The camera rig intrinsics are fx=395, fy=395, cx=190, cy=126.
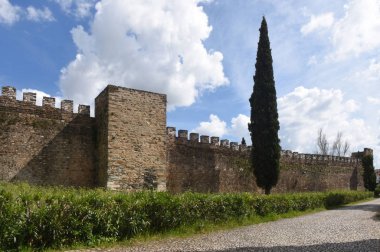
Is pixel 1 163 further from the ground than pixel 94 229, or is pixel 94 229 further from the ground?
pixel 1 163

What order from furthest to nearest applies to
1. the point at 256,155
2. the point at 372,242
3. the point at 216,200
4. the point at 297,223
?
the point at 256,155
the point at 297,223
the point at 216,200
the point at 372,242

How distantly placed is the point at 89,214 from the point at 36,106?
8723mm

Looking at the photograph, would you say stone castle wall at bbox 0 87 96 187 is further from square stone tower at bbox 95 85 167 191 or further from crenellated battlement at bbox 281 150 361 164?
crenellated battlement at bbox 281 150 361 164

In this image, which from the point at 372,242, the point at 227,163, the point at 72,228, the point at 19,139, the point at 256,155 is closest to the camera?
the point at 72,228

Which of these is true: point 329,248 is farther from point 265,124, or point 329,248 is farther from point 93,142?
point 265,124

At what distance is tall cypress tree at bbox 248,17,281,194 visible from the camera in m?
20.8

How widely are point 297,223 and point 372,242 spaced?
4.66 meters

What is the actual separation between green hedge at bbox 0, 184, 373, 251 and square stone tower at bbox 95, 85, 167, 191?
15.6 feet

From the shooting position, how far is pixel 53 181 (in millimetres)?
16344

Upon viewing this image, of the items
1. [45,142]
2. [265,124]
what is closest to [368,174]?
[265,124]

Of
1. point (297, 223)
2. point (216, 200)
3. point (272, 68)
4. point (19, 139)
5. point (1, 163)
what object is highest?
point (272, 68)

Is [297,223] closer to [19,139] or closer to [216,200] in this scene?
[216,200]

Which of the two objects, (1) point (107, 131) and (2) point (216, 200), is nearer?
(2) point (216, 200)

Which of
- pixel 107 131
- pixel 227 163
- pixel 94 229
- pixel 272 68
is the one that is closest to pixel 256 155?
pixel 227 163
